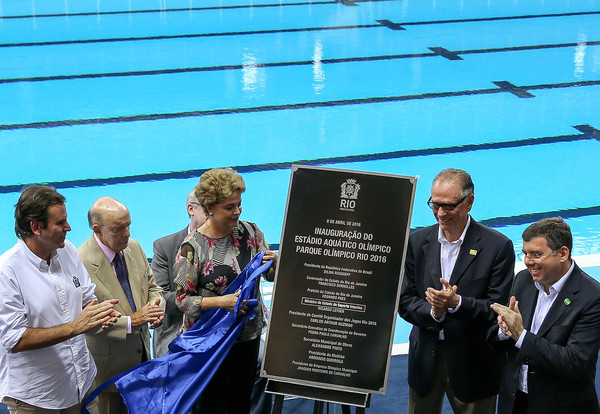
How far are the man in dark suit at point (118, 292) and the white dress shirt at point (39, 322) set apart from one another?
23 cm

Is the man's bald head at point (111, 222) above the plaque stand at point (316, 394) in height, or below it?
above

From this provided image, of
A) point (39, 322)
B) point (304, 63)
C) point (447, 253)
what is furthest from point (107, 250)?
point (304, 63)

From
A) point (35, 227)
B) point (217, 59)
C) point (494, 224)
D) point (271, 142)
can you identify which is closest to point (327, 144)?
point (271, 142)

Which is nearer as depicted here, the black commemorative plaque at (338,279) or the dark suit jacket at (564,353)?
the dark suit jacket at (564,353)

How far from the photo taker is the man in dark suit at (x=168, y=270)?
12.5 ft

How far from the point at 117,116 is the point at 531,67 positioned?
236 inches

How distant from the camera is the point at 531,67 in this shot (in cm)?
1111

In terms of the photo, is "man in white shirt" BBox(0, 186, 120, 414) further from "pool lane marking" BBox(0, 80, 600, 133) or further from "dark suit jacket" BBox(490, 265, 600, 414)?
"pool lane marking" BBox(0, 80, 600, 133)

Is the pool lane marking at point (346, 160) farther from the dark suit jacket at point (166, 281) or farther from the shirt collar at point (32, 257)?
the shirt collar at point (32, 257)

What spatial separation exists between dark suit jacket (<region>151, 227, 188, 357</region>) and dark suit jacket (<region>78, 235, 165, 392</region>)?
134mm

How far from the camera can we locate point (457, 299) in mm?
3312

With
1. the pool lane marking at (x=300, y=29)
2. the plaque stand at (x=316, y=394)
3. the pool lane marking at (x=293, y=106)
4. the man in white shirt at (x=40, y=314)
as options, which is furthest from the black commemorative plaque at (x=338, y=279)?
the pool lane marking at (x=300, y=29)

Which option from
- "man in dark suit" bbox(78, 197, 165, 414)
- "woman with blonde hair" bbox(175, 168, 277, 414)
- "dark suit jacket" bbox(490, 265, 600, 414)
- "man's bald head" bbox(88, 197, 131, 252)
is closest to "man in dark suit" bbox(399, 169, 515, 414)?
"dark suit jacket" bbox(490, 265, 600, 414)

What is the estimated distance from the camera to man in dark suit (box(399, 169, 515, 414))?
340 centimetres
